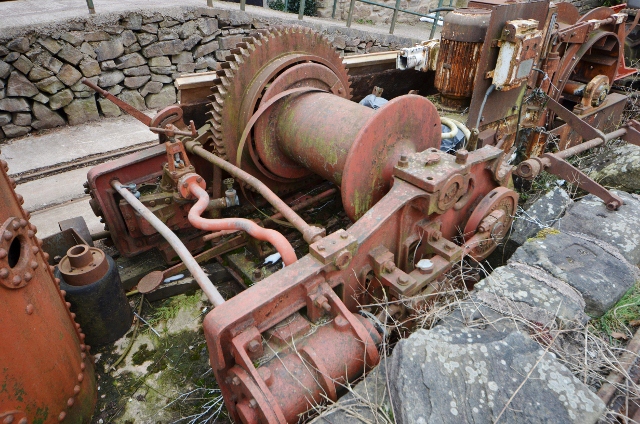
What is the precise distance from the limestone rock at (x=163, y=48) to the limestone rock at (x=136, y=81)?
416mm

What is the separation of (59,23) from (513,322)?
7424 mm

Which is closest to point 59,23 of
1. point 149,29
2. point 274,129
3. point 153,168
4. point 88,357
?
point 149,29

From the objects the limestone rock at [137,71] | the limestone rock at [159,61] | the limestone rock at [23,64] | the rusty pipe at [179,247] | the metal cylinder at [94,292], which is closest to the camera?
the rusty pipe at [179,247]

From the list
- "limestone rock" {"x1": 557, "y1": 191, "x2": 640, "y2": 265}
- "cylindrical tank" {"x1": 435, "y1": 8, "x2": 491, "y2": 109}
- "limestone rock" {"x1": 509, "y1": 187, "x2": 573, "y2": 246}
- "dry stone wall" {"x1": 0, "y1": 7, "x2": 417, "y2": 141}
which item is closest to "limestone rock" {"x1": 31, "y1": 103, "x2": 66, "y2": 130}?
"dry stone wall" {"x1": 0, "y1": 7, "x2": 417, "y2": 141}

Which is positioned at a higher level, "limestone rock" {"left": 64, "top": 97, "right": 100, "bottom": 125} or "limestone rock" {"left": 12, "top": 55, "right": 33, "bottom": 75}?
"limestone rock" {"left": 12, "top": 55, "right": 33, "bottom": 75}

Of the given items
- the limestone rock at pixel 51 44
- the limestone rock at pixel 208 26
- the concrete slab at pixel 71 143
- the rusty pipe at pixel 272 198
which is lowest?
the concrete slab at pixel 71 143

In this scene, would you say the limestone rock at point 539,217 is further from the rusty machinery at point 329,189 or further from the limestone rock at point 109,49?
the limestone rock at point 109,49

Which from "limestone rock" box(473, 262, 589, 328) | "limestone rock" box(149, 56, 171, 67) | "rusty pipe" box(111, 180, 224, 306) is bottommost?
"limestone rock" box(149, 56, 171, 67)

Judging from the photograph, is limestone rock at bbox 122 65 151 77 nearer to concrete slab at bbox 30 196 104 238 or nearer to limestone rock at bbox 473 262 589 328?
concrete slab at bbox 30 196 104 238

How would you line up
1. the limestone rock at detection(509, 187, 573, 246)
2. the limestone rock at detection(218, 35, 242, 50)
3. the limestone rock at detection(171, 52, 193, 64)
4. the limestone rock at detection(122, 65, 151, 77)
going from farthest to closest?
the limestone rock at detection(218, 35, 242, 50) < the limestone rock at detection(171, 52, 193, 64) < the limestone rock at detection(122, 65, 151, 77) < the limestone rock at detection(509, 187, 573, 246)

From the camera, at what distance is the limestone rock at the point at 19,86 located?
638 cm

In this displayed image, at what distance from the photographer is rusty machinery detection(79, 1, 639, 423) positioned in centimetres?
187

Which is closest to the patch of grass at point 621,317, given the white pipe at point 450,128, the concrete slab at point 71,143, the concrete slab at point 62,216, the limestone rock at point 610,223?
the limestone rock at point 610,223

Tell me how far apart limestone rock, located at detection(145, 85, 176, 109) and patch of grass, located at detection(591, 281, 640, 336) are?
793 cm
